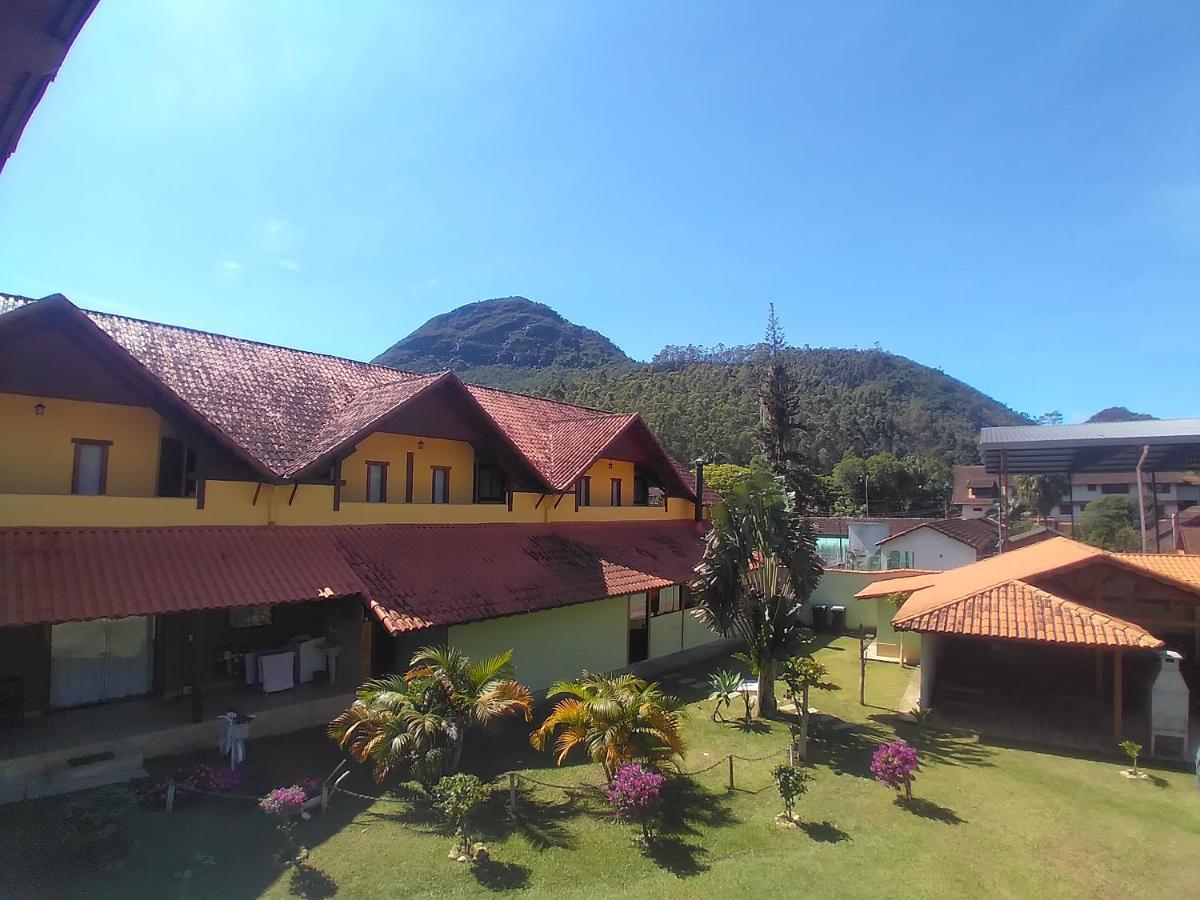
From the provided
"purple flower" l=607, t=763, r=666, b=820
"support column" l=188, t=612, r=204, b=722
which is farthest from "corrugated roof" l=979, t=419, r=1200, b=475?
"support column" l=188, t=612, r=204, b=722

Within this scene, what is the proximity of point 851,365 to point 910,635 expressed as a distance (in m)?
129

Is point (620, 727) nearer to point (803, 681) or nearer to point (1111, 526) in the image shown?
point (803, 681)

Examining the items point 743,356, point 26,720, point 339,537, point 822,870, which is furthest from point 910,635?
point 743,356

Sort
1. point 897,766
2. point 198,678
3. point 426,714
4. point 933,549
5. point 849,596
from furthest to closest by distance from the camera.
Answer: point 933,549
point 849,596
point 198,678
point 897,766
point 426,714

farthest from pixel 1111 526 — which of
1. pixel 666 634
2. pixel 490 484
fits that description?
pixel 490 484

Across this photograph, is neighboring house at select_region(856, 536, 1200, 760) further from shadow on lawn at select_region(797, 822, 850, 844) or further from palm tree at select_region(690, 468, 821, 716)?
shadow on lawn at select_region(797, 822, 850, 844)

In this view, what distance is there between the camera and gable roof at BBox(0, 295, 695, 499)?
1234cm

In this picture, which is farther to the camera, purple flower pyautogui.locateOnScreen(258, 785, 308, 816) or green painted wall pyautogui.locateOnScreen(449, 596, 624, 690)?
green painted wall pyautogui.locateOnScreen(449, 596, 624, 690)

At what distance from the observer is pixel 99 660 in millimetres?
11789

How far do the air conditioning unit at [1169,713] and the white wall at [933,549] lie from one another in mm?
28841

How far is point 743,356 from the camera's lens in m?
126

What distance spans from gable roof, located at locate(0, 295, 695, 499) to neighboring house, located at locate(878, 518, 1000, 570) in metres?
29.3

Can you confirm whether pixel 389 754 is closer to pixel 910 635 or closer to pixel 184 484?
pixel 184 484

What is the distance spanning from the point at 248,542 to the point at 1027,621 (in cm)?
1515
